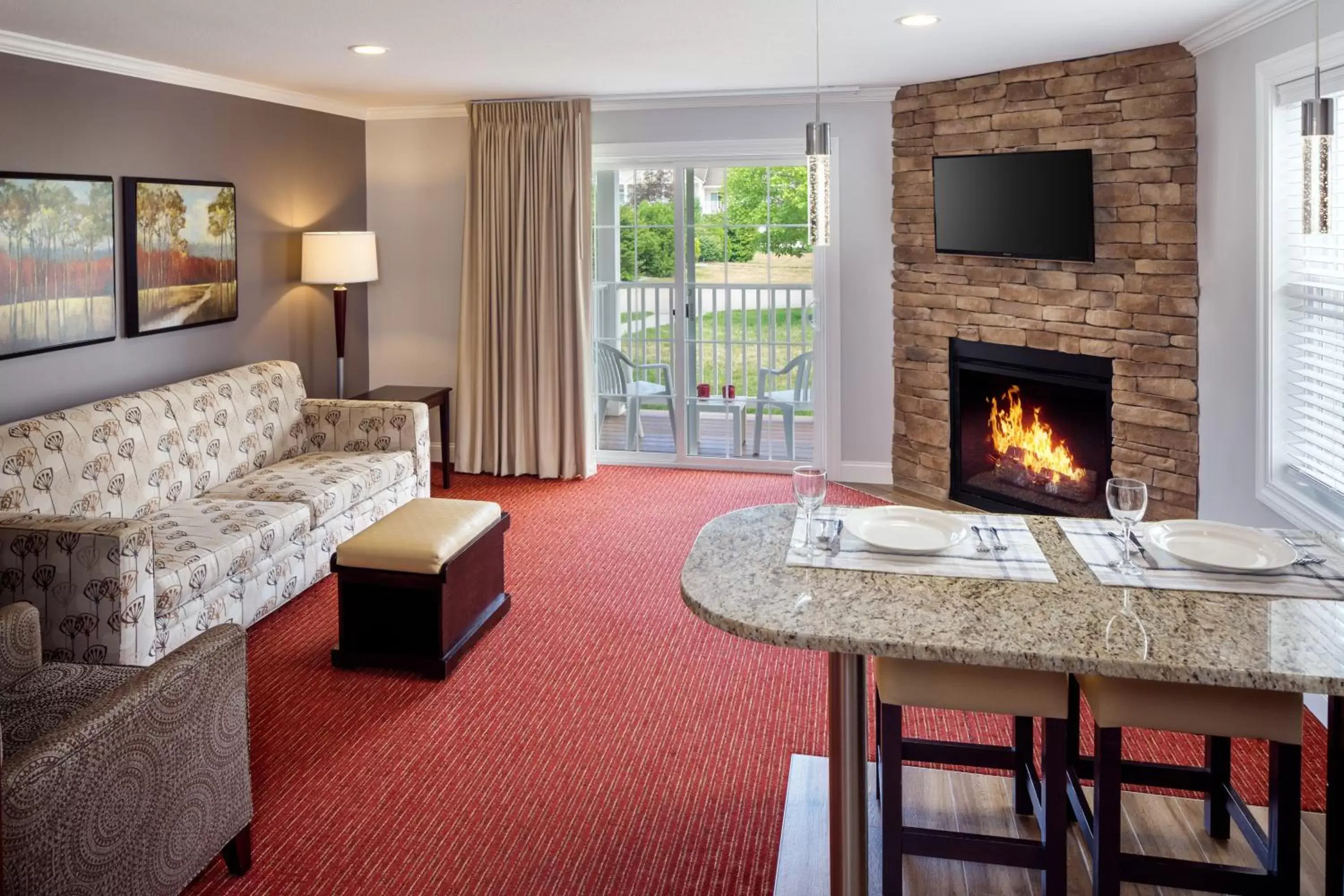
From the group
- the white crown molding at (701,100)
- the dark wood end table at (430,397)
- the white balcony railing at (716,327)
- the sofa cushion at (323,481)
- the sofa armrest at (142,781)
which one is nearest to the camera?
the sofa armrest at (142,781)

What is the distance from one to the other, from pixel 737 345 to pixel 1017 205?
78.5 inches

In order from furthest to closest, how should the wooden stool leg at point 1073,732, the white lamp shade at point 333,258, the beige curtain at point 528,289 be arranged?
1. the beige curtain at point 528,289
2. the white lamp shade at point 333,258
3. the wooden stool leg at point 1073,732

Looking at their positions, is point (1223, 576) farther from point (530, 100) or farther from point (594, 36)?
point (530, 100)

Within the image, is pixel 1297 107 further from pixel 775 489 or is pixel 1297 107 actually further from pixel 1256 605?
pixel 775 489

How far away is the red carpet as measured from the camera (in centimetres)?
260

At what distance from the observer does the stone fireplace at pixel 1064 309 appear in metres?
4.63

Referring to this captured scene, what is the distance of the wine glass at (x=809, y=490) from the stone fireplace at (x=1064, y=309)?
2.93 m

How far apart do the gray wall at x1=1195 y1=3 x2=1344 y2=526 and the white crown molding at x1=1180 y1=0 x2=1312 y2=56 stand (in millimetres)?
28

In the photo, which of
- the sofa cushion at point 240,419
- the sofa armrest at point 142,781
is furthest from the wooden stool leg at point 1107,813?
the sofa cushion at point 240,419

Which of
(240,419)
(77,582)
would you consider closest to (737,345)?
(240,419)

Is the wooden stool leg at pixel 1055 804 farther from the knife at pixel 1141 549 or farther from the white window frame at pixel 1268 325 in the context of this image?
the white window frame at pixel 1268 325

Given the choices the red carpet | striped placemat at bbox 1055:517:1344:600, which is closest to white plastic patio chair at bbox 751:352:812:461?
the red carpet

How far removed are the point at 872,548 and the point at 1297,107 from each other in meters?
2.56

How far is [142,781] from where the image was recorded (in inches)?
87.0
